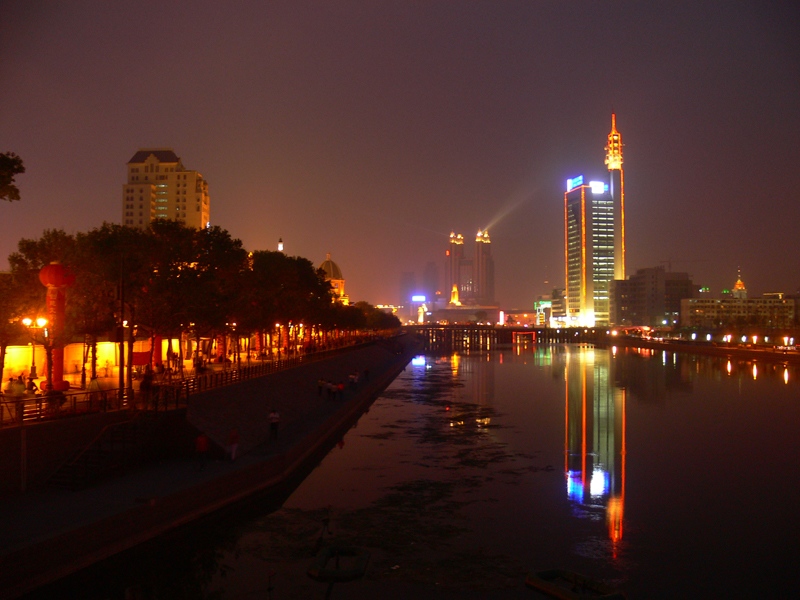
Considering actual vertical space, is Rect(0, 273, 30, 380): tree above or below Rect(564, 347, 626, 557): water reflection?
above

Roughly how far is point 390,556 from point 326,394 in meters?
30.7

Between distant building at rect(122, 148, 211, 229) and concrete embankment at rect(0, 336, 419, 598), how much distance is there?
137343 millimetres

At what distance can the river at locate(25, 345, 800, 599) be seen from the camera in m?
19.3

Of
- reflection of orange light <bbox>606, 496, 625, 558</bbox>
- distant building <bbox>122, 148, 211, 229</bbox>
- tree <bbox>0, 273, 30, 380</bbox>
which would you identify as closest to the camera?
reflection of orange light <bbox>606, 496, 625, 558</bbox>

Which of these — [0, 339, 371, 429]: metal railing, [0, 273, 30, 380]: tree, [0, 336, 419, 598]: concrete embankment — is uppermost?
[0, 273, 30, 380]: tree

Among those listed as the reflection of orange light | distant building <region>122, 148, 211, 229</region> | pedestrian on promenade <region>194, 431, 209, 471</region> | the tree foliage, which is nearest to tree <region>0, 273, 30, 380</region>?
the tree foliage

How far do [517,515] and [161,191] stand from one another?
532 ft

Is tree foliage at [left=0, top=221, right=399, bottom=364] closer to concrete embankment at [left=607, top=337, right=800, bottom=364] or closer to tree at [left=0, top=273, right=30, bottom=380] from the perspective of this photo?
A: tree at [left=0, top=273, right=30, bottom=380]

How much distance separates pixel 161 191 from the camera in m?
172

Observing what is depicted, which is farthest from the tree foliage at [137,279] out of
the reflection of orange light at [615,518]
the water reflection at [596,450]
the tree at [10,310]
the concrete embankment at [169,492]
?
the reflection of orange light at [615,518]

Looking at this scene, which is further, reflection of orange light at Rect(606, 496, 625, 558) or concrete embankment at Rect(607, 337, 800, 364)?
concrete embankment at Rect(607, 337, 800, 364)

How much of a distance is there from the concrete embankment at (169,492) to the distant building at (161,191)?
137343 mm

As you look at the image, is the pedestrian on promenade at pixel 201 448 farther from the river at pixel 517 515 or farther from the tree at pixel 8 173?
the tree at pixel 8 173

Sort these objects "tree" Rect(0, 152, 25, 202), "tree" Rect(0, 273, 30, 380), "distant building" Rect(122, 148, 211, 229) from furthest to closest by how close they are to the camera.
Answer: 1. "distant building" Rect(122, 148, 211, 229)
2. "tree" Rect(0, 273, 30, 380)
3. "tree" Rect(0, 152, 25, 202)
